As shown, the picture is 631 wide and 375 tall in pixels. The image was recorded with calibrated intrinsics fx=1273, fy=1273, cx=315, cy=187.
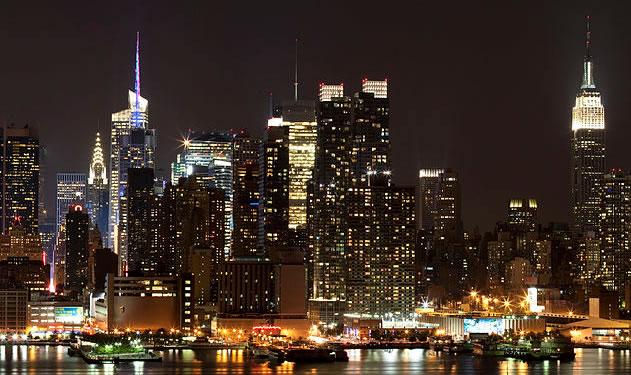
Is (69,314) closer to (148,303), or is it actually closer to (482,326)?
(148,303)

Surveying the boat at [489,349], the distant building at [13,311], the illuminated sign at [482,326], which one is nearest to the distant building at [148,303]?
the distant building at [13,311]

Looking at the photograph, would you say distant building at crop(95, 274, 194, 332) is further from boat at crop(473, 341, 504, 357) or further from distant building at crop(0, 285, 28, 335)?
boat at crop(473, 341, 504, 357)

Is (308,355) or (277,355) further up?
(277,355)

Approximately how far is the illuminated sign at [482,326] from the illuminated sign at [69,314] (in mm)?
60989

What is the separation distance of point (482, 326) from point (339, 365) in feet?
164

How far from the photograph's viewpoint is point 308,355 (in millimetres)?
132875

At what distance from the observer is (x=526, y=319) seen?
171 m

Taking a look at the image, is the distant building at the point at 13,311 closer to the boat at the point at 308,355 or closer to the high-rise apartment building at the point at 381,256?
the high-rise apartment building at the point at 381,256

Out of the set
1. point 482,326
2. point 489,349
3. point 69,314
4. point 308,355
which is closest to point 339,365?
point 308,355

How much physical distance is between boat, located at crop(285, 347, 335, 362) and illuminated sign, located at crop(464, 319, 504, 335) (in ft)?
132

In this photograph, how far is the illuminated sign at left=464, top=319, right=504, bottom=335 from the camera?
169 meters

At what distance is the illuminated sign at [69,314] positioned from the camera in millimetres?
191625

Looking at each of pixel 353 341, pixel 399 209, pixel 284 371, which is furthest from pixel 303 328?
pixel 284 371

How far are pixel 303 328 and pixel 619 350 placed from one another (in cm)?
4189
